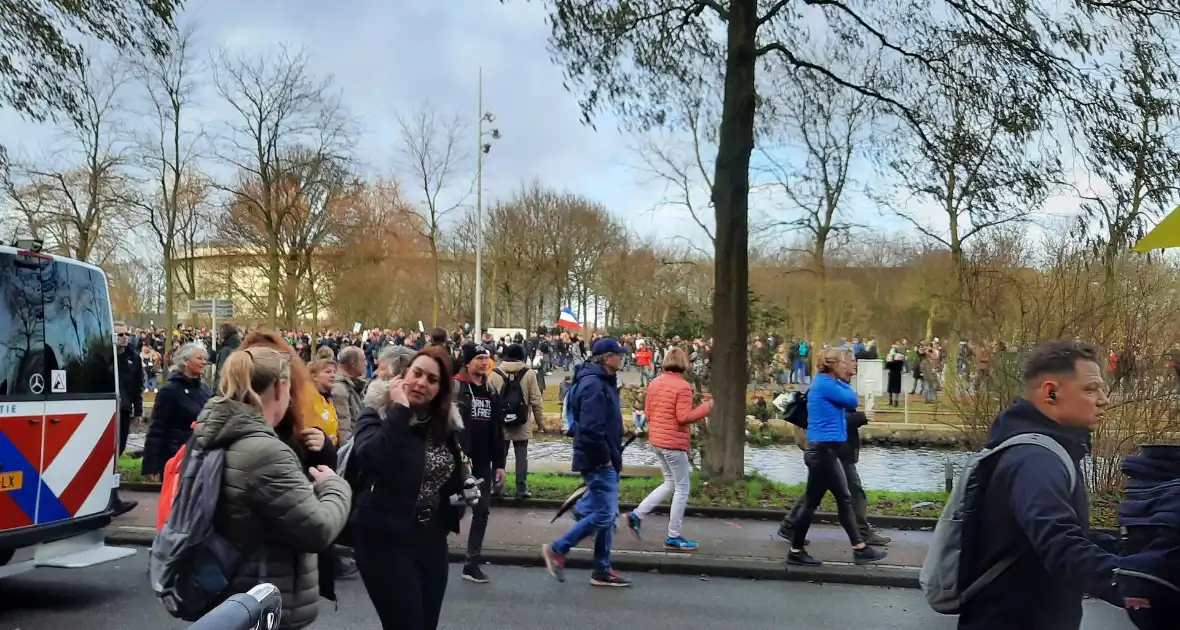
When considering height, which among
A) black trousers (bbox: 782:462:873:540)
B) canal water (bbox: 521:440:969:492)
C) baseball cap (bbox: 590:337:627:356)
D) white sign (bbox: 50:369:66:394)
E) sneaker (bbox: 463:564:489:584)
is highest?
baseball cap (bbox: 590:337:627:356)

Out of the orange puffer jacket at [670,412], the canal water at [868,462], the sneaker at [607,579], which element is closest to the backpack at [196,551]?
the sneaker at [607,579]

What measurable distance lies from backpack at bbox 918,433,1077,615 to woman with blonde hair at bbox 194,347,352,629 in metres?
1.91

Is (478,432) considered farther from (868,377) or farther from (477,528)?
(868,377)

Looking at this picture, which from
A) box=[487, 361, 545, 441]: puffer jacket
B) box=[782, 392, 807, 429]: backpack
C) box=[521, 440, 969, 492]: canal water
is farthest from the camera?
box=[521, 440, 969, 492]: canal water

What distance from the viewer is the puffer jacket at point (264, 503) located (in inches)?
107

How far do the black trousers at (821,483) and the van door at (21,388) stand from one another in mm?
5359

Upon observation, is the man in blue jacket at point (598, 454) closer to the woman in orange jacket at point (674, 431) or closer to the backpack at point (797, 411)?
the woman in orange jacket at point (674, 431)

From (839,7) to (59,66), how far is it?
27.7ft

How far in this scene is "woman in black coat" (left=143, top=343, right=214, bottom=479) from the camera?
7.55 m

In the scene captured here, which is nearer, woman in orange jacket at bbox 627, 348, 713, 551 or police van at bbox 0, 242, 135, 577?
police van at bbox 0, 242, 135, 577

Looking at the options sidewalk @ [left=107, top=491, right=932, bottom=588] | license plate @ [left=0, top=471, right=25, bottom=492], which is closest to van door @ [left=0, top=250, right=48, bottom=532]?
license plate @ [left=0, top=471, right=25, bottom=492]

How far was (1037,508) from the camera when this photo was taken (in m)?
2.48

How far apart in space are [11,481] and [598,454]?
3.65 meters

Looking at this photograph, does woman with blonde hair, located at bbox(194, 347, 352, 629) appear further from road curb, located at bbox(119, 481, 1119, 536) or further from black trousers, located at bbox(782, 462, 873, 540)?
road curb, located at bbox(119, 481, 1119, 536)
